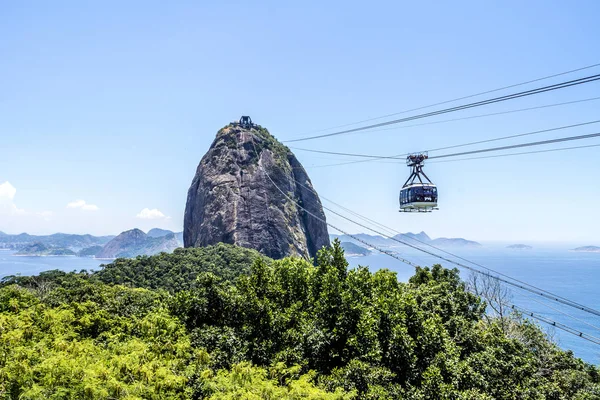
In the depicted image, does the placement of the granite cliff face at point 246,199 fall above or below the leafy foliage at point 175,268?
above

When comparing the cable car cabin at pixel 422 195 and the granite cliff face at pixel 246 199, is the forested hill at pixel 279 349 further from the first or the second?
the granite cliff face at pixel 246 199

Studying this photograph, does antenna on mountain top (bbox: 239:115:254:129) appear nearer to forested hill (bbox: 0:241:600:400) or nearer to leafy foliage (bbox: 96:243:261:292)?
leafy foliage (bbox: 96:243:261:292)

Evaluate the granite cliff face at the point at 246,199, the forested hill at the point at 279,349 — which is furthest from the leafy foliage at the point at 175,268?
the forested hill at the point at 279,349

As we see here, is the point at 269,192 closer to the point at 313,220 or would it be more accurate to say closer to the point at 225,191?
the point at 225,191

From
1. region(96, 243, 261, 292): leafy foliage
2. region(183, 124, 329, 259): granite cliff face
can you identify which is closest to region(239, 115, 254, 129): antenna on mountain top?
region(183, 124, 329, 259): granite cliff face

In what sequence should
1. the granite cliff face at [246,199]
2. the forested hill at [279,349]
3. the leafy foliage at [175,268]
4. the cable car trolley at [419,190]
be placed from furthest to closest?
the granite cliff face at [246,199], the leafy foliage at [175,268], the cable car trolley at [419,190], the forested hill at [279,349]
